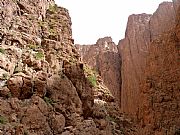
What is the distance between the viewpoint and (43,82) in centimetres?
1177

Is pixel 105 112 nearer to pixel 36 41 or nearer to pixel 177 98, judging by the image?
pixel 36 41

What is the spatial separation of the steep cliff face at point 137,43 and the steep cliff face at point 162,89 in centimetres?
692

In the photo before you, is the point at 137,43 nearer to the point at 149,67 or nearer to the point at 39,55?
the point at 149,67

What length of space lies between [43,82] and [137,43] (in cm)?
4598

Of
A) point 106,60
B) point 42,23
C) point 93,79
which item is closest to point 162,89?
point 106,60

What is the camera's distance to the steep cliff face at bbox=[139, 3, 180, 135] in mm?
37594

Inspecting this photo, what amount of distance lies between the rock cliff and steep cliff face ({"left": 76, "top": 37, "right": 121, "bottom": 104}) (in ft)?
125

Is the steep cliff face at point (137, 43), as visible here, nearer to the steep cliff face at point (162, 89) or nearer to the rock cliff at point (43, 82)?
the steep cliff face at point (162, 89)

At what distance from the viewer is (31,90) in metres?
11.4

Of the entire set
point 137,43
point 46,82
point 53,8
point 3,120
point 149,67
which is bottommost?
point 3,120

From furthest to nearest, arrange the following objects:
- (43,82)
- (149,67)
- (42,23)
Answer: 1. (149,67)
2. (42,23)
3. (43,82)

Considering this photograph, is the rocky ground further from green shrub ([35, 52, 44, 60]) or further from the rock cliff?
green shrub ([35, 52, 44, 60])

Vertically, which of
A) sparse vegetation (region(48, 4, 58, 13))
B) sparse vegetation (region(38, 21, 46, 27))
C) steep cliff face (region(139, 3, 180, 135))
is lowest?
steep cliff face (region(139, 3, 180, 135))

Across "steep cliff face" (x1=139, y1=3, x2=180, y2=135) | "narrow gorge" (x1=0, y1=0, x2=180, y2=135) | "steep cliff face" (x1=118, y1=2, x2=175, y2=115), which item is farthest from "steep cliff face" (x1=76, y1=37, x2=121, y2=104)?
"narrow gorge" (x1=0, y1=0, x2=180, y2=135)
